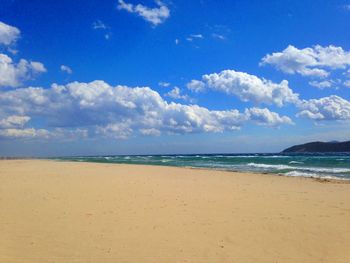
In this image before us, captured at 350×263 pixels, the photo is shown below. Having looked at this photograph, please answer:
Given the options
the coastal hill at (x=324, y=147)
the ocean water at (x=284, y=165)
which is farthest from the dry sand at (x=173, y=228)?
the coastal hill at (x=324, y=147)

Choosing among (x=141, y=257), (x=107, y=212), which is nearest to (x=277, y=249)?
(x=141, y=257)

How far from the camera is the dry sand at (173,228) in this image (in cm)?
555

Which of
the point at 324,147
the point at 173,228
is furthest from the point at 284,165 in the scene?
the point at 324,147

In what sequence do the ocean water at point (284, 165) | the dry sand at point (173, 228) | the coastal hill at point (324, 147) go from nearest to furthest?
the dry sand at point (173, 228) → the ocean water at point (284, 165) → the coastal hill at point (324, 147)

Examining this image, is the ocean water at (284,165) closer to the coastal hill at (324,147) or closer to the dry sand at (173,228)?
the dry sand at (173,228)

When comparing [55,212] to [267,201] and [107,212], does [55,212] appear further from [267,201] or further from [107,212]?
[267,201]

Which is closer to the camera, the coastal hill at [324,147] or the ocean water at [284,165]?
the ocean water at [284,165]

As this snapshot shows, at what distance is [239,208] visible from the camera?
9.07 meters

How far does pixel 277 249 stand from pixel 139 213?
368 centimetres

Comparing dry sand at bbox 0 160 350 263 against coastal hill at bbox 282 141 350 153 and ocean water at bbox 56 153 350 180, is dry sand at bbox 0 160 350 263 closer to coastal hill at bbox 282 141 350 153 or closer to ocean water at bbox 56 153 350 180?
ocean water at bbox 56 153 350 180

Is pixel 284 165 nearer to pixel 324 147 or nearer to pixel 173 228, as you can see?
pixel 173 228

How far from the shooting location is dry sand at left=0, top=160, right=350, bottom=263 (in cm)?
555

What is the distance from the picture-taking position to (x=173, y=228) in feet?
23.1

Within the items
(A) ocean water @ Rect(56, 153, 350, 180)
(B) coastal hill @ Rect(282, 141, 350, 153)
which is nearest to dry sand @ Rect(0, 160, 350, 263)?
(A) ocean water @ Rect(56, 153, 350, 180)
